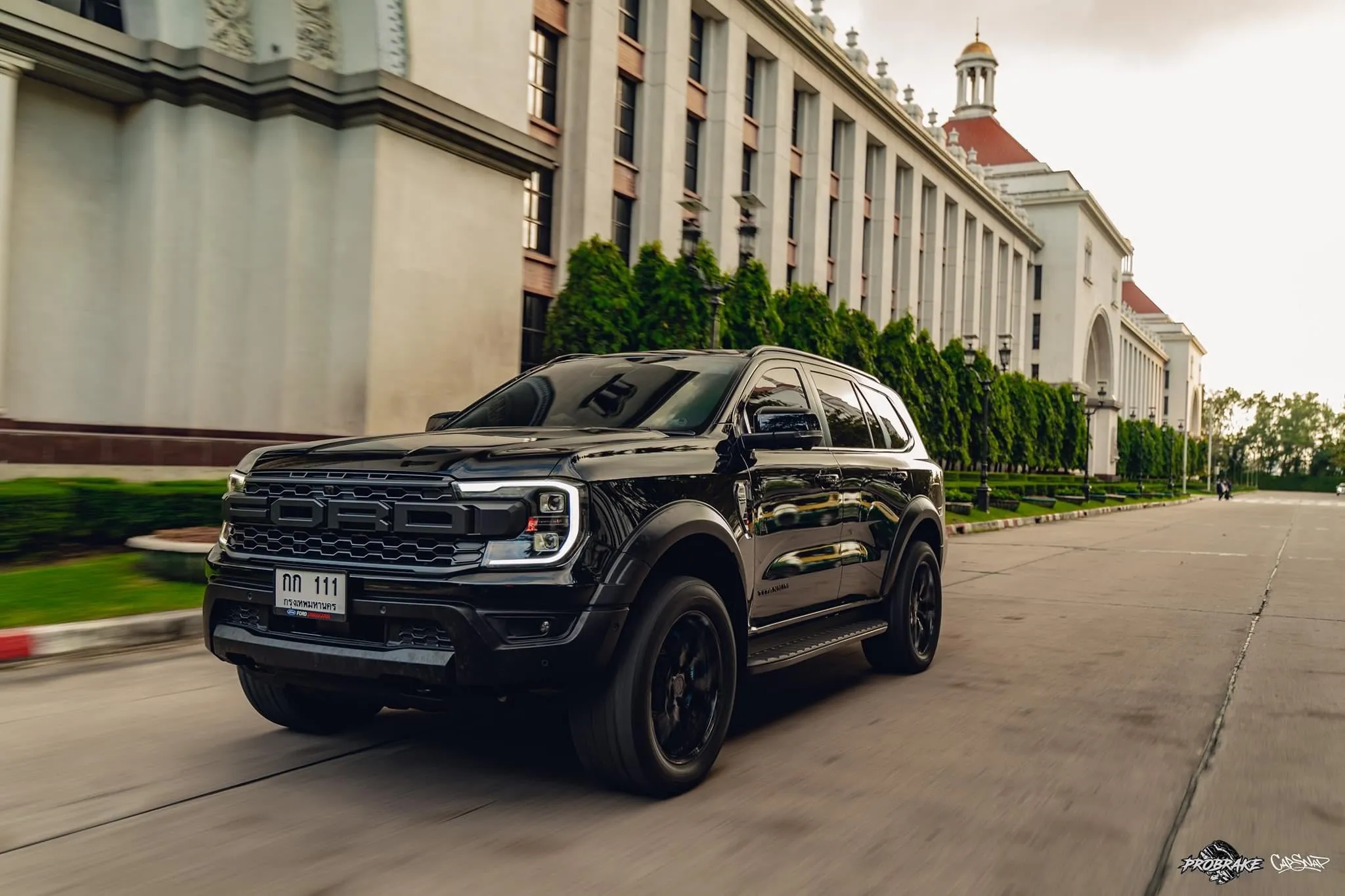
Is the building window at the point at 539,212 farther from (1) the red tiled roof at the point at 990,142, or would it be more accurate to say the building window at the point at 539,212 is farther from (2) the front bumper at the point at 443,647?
(1) the red tiled roof at the point at 990,142

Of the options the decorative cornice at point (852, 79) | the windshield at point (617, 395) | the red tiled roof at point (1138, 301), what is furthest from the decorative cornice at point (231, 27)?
the red tiled roof at point (1138, 301)

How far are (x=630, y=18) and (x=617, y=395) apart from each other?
85.3ft

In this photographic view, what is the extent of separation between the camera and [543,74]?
26016mm

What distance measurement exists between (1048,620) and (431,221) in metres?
13.4

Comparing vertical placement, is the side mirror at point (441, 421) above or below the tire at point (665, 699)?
above

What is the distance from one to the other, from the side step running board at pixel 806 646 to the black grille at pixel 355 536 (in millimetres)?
1640

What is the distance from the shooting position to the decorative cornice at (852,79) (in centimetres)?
3497

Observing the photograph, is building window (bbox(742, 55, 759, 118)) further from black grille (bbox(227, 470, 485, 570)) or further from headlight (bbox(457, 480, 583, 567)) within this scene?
headlight (bbox(457, 480, 583, 567))

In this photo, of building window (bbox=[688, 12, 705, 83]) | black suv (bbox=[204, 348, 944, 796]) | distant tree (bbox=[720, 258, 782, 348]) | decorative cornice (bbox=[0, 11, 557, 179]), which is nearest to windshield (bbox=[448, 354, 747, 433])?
black suv (bbox=[204, 348, 944, 796])

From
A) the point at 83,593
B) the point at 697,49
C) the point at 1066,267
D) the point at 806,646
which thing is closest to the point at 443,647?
the point at 806,646

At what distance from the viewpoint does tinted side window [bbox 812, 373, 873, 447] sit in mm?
6344

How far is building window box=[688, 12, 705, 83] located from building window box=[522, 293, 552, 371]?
10687mm

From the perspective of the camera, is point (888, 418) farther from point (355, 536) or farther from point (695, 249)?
point (695, 249)

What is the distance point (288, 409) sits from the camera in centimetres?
1850
